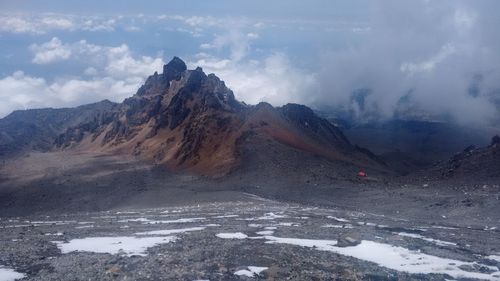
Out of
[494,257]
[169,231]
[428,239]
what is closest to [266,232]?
[169,231]

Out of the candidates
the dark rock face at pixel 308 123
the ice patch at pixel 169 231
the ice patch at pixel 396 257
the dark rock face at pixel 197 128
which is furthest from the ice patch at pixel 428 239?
the dark rock face at pixel 308 123

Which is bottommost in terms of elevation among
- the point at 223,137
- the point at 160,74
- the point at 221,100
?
the point at 223,137

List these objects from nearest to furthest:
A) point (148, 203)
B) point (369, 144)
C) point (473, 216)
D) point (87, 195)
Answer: point (473, 216), point (148, 203), point (87, 195), point (369, 144)

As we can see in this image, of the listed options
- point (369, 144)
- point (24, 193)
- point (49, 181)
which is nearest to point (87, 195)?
point (24, 193)

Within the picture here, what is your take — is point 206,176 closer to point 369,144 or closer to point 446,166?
point 446,166

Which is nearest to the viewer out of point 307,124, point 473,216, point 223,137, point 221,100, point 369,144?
point 473,216

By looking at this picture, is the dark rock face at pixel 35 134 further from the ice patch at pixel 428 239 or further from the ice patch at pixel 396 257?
the ice patch at pixel 396 257
